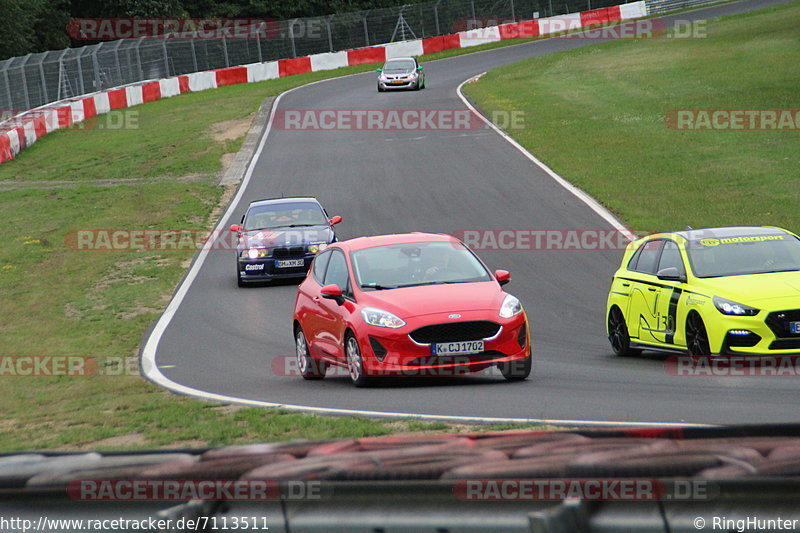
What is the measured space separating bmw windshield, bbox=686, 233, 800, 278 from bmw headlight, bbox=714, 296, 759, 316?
823mm

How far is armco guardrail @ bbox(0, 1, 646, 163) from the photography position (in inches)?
1756

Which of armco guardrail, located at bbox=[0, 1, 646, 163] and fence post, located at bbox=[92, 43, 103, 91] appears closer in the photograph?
armco guardrail, located at bbox=[0, 1, 646, 163]

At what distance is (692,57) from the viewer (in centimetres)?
5250

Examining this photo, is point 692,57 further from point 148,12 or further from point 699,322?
point 699,322

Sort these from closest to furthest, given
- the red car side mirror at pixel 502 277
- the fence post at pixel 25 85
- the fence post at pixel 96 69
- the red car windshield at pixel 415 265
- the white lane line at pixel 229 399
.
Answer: the white lane line at pixel 229 399, the red car side mirror at pixel 502 277, the red car windshield at pixel 415 265, the fence post at pixel 25 85, the fence post at pixel 96 69

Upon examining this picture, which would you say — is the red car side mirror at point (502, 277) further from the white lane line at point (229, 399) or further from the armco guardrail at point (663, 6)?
the armco guardrail at point (663, 6)

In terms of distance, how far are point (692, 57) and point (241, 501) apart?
51109mm

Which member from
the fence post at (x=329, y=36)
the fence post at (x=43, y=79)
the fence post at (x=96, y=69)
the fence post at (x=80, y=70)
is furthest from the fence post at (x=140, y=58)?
the fence post at (x=329, y=36)

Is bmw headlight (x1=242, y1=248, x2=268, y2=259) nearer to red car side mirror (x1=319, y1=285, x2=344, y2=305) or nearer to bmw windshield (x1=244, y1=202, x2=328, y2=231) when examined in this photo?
bmw windshield (x1=244, y1=202, x2=328, y2=231)

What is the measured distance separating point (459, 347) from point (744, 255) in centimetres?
395

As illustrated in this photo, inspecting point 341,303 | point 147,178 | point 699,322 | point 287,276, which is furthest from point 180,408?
point 147,178

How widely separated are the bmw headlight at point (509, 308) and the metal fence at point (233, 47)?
1461 inches

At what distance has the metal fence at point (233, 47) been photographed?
158ft

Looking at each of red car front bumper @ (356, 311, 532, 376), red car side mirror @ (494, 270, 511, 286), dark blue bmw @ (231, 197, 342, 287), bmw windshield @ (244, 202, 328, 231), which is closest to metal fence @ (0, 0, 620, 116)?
bmw windshield @ (244, 202, 328, 231)
